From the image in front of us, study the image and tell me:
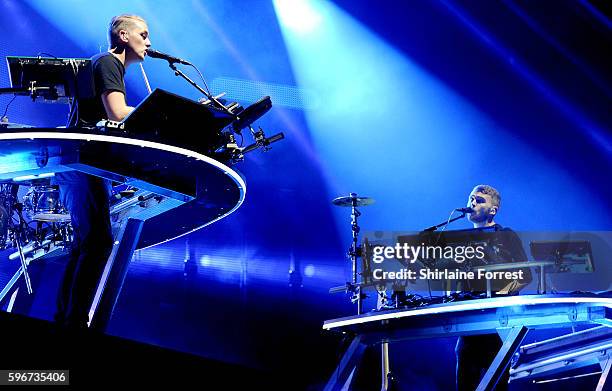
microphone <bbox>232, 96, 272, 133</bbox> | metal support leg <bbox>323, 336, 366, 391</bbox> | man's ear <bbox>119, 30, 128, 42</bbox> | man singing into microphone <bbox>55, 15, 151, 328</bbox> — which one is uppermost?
man's ear <bbox>119, 30, 128, 42</bbox>

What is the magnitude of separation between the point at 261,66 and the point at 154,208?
4893mm

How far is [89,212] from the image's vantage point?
7.59ft

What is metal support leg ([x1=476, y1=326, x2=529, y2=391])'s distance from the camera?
10.6ft

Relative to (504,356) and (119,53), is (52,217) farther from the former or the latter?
(504,356)

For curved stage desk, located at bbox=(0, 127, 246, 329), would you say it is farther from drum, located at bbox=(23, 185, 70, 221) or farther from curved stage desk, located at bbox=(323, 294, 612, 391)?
curved stage desk, located at bbox=(323, 294, 612, 391)

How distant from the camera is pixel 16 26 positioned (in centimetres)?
578

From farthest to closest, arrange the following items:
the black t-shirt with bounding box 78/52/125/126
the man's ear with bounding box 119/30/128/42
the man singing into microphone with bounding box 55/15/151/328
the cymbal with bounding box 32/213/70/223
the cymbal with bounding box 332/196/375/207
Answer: the cymbal with bounding box 332/196/375/207 < the cymbal with bounding box 32/213/70/223 < the man's ear with bounding box 119/30/128/42 < the black t-shirt with bounding box 78/52/125/126 < the man singing into microphone with bounding box 55/15/151/328

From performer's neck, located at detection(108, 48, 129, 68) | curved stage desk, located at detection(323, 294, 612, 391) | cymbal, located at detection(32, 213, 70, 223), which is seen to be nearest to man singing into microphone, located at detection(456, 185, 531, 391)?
curved stage desk, located at detection(323, 294, 612, 391)

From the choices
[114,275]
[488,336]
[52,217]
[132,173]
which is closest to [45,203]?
[52,217]

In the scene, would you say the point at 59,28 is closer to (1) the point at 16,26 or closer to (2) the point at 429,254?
(1) the point at 16,26

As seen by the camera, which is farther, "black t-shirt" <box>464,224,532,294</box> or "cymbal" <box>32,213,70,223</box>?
"black t-shirt" <box>464,224,532,294</box>

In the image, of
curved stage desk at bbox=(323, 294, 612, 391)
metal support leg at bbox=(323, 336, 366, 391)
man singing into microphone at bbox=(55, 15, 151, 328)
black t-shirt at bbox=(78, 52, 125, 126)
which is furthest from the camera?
metal support leg at bbox=(323, 336, 366, 391)

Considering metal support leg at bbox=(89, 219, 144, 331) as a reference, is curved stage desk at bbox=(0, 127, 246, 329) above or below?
above

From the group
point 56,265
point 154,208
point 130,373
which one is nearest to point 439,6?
point 56,265
